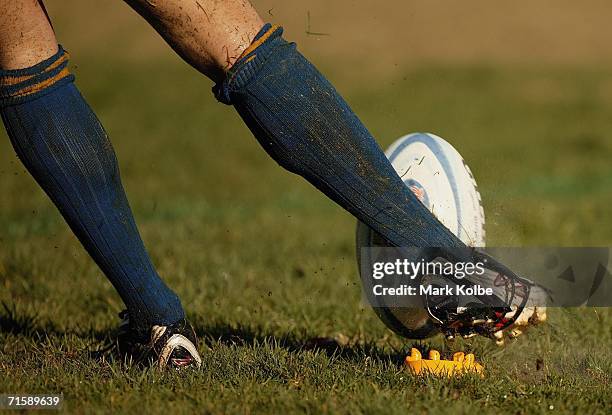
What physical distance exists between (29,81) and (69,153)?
0.68 feet

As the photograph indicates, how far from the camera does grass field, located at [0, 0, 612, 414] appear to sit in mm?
2494

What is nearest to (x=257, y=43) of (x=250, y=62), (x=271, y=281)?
(x=250, y=62)

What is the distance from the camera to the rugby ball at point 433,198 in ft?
9.38

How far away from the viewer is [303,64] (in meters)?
2.50

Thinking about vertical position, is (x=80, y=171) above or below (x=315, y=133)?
below

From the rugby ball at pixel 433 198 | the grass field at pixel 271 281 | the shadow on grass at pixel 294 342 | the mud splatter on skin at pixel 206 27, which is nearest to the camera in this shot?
the mud splatter on skin at pixel 206 27

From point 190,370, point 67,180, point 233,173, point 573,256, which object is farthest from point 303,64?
point 233,173

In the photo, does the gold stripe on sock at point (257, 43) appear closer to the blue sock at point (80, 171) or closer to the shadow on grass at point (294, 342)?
the blue sock at point (80, 171)

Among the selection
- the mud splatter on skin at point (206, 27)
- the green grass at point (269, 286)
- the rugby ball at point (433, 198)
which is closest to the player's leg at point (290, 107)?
the mud splatter on skin at point (206, 27)

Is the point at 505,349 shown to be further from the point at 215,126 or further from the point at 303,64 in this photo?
the point at 215,126

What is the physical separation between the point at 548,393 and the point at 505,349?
1.84 ft

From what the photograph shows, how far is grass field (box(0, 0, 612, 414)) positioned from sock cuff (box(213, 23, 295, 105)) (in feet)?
2.42

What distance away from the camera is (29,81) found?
8.34ft

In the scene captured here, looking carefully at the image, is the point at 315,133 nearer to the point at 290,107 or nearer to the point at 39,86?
the point at 290,107
